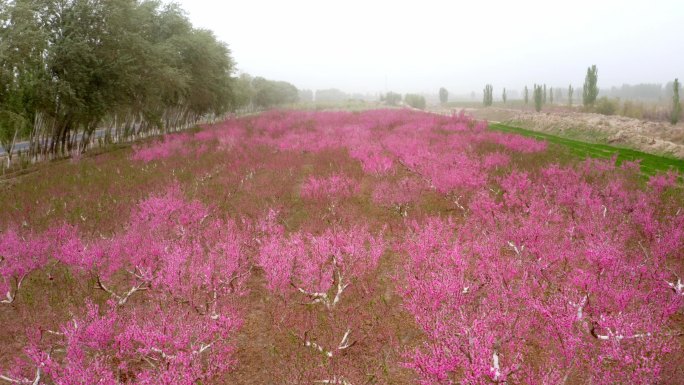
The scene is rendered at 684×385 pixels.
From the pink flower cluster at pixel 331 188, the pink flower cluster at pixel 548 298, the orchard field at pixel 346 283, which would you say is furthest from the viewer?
the pink flower cluster at pixel 331 188

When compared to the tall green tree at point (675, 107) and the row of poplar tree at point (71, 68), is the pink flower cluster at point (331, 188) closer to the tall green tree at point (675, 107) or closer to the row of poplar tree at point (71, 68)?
the row of poplar tree at point (71, 68)

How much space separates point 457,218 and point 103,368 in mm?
8722

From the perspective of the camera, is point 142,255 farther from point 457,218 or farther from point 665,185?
point 665,185

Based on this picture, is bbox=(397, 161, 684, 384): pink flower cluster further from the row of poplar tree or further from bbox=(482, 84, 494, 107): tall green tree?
bbox=(482, 84, 494, 107): tall green tree

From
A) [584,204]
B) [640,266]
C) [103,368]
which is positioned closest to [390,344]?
[103,368]

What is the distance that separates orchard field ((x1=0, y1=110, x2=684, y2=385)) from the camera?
4.45 meters

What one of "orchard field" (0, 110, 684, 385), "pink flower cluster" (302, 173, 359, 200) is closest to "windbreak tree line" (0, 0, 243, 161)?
"orchard field" (0, 110, 684, 385)

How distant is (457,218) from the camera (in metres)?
10.4

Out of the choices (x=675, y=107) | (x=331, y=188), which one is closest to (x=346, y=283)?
(x=331, y=188)

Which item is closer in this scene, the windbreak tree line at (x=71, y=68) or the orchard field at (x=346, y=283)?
the orchard field at (x=346, y=283)

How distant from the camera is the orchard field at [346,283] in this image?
445cm

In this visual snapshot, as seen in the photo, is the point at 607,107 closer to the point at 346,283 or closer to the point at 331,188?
the point at 331,188

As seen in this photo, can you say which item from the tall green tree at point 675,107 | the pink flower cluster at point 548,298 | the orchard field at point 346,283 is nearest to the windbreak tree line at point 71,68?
the orchard field at point 346,283

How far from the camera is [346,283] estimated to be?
23.3 feet
